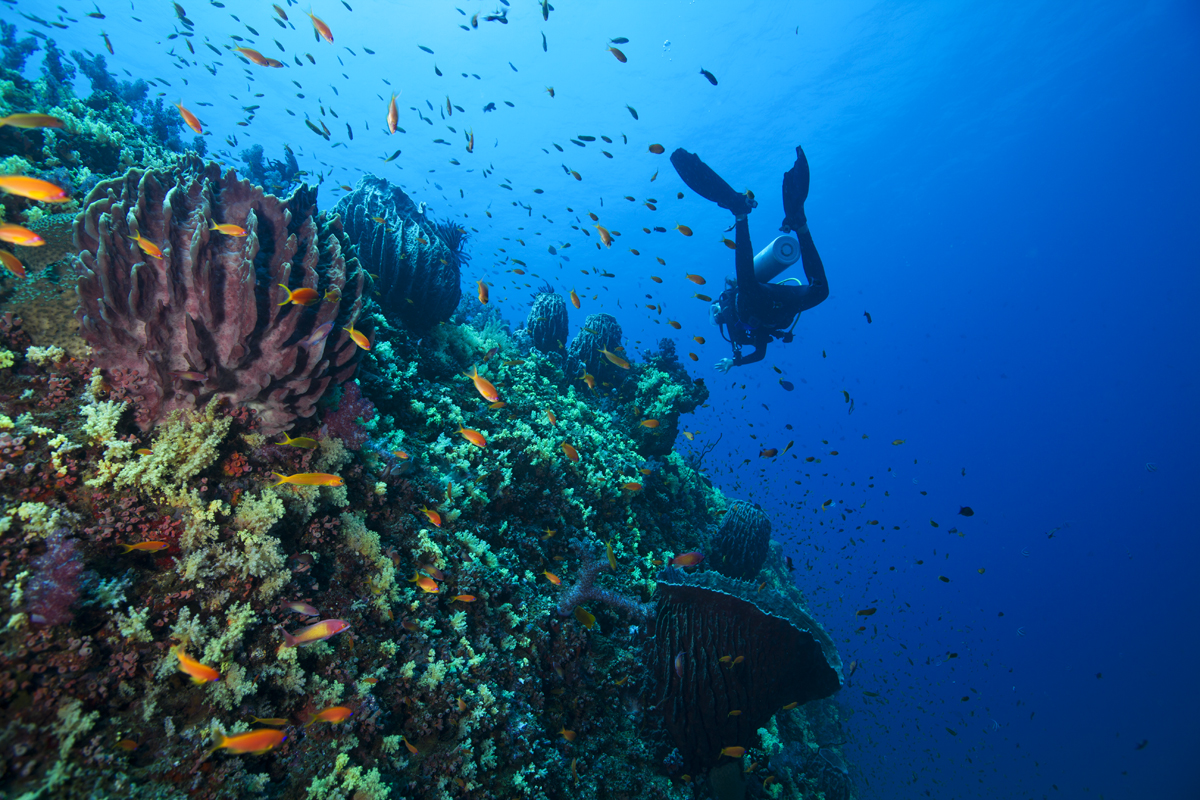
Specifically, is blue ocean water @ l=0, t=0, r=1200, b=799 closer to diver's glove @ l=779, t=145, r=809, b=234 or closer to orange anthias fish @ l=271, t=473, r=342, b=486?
diver's glove @ l=779, t=145, r=809, b=234

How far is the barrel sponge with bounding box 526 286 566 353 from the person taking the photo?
33.8 ft

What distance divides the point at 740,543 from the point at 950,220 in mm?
80158

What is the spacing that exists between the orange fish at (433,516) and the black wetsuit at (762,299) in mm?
8731

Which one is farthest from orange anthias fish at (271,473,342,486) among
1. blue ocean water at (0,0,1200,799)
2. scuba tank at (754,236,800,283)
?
blue ocean water at (0,0,1200,799)

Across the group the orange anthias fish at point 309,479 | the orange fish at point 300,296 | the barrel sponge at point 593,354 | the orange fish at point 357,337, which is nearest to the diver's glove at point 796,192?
the barrel sponge at point 593,354

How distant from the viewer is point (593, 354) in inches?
385

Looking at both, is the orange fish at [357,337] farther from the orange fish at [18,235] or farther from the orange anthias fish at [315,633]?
the orange anthias fish at [315,633]

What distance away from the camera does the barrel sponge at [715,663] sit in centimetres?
404

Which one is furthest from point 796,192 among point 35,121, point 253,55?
point 35,121

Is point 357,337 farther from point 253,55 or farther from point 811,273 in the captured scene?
point 811,273

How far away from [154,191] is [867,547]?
7762 cm

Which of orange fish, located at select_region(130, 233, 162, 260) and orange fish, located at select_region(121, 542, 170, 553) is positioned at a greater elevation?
orange fish, located at select_region(130, 233, 162, 260)

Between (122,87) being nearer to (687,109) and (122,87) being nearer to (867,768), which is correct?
(867,768)

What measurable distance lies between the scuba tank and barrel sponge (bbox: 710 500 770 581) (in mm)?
5822
